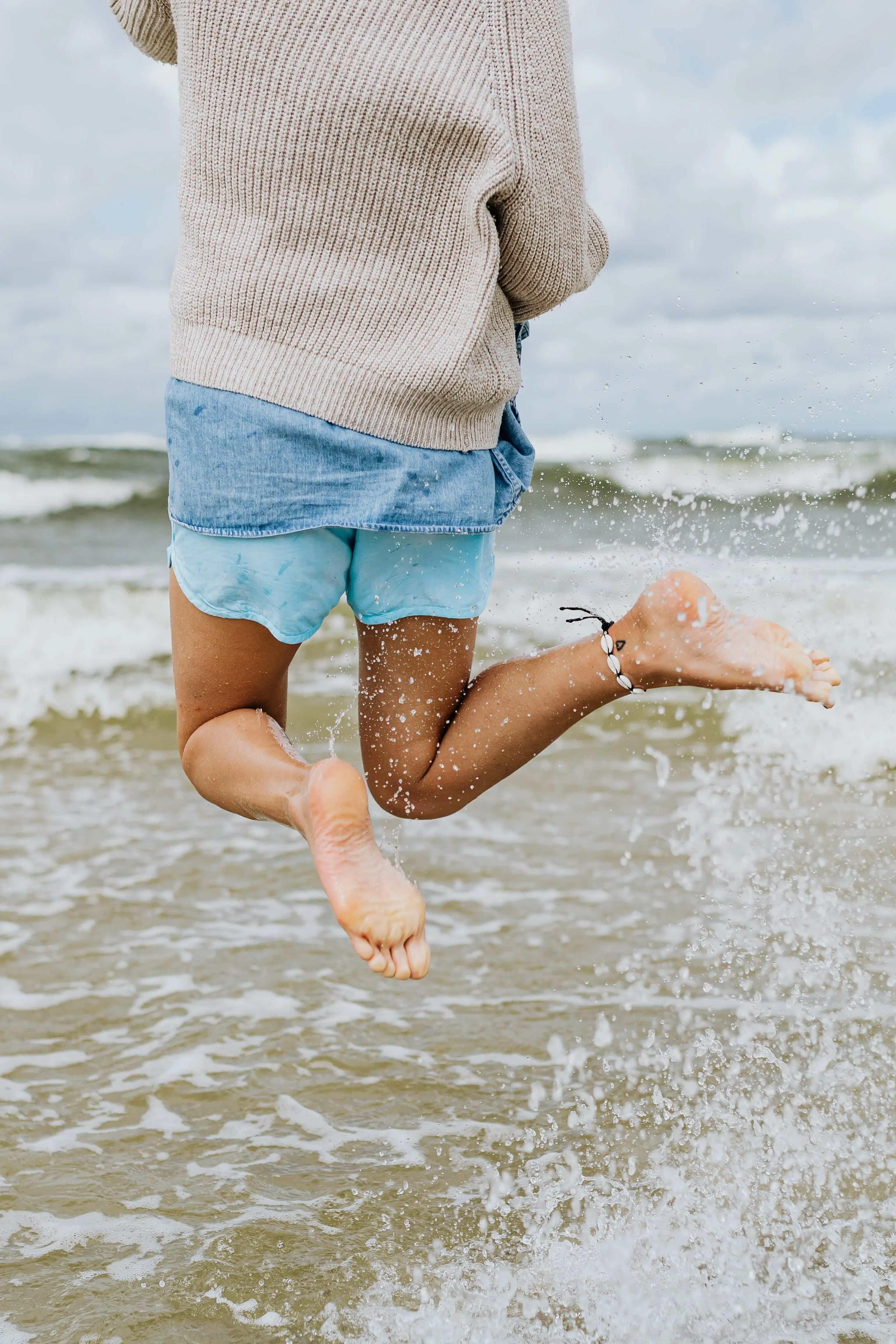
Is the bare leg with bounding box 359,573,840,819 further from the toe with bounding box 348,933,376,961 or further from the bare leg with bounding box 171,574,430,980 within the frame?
the toe with bounding box 348,933,376,961

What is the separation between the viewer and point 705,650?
2.07 meters

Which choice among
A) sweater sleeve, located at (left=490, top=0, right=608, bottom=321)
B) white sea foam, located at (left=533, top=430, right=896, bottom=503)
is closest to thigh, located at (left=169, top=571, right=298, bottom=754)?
sweater sleeve, located at (left=490, top=0, right=608, bottom=321)

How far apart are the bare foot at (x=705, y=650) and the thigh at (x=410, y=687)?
32 centimetres

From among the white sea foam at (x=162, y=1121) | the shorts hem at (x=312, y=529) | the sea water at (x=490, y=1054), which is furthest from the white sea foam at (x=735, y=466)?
the shorts hem at (x=312, y=529)

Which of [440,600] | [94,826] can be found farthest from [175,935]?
[440,600]

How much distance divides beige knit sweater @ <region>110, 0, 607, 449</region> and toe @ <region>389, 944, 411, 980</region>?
77 cm

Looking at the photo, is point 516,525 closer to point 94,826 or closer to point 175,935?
point 94,826

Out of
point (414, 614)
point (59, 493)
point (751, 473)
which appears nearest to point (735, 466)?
point (751, 473)

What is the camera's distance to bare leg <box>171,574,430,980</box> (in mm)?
1823

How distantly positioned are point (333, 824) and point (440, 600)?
493 millimetres

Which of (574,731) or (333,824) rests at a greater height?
(333,824)

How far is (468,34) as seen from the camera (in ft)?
6.02

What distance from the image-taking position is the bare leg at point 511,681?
208 cm

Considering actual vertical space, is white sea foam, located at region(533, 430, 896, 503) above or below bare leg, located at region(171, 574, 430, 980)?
below
